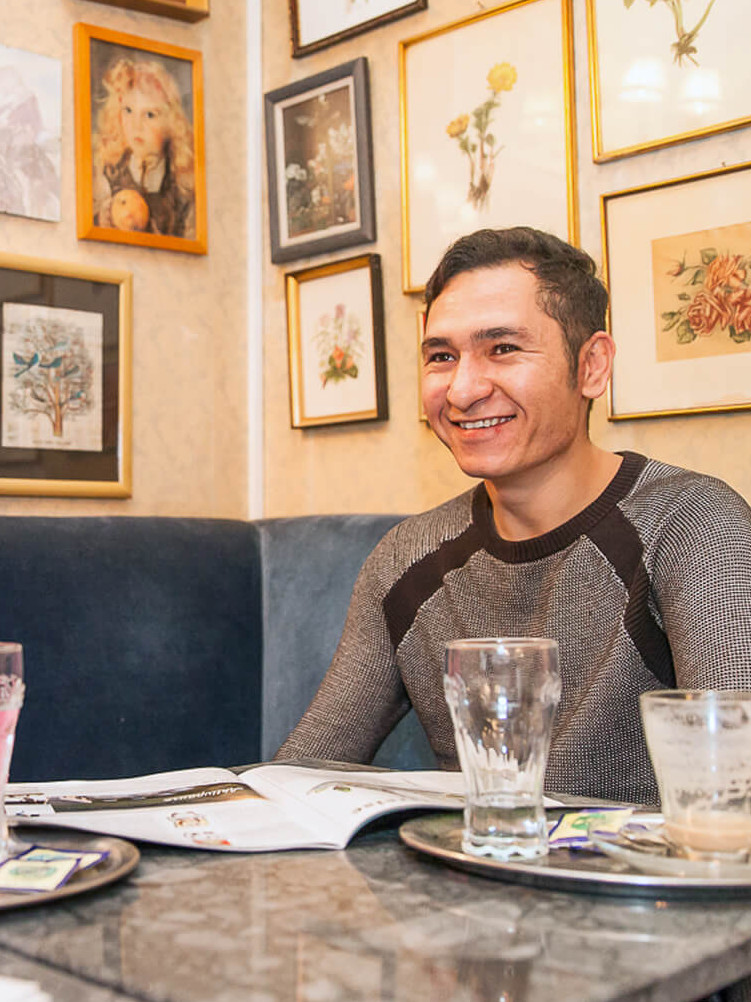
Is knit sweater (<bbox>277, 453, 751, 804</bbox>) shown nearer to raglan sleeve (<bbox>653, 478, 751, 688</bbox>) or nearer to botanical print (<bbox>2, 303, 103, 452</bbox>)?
raglan sleeve (<bbox>653, 478, 751, 688</bbox>)

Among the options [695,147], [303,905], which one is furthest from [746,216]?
[303,905]

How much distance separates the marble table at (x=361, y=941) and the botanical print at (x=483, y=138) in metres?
1.94

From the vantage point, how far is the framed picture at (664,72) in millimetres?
2105

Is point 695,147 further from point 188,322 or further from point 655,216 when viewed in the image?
point 188,322

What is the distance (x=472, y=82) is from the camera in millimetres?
2531

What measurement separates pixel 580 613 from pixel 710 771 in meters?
0.85

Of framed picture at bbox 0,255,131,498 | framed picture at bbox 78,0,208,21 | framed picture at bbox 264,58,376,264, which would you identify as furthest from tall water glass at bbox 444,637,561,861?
framed picture at bbox 78,0,208,21

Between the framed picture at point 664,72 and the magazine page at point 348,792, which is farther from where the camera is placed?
the framed picture at point 664,72

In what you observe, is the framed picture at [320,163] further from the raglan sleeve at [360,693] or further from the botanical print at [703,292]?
the raglan sleeve at [360,693]

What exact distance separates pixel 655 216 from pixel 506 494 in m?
0.77

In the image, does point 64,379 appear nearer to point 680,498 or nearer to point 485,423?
point 485,423

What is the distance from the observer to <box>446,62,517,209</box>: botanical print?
8.14ft

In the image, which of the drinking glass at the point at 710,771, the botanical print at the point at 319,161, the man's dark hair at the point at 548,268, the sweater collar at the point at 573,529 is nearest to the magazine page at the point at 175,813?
the drinking glass at the point at 710,771

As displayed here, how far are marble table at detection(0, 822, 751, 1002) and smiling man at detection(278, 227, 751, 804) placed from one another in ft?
2.54
